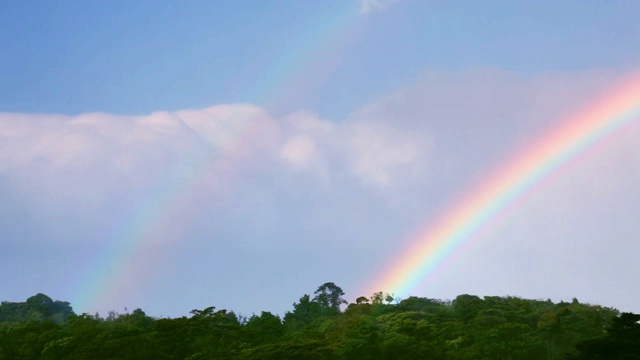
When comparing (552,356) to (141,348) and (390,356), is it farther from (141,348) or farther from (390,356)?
(141,348)

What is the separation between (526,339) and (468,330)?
23.0ft

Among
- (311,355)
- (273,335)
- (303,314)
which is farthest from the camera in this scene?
(303,314)

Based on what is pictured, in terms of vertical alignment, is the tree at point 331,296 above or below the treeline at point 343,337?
above

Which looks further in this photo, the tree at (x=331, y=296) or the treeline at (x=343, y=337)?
the tree at (x=331, y=296)

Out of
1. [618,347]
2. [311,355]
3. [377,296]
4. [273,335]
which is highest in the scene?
[377,296]

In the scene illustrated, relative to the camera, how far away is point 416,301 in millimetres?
134500

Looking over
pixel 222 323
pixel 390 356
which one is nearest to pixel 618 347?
pixel 390 356

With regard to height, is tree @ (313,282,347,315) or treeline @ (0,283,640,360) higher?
tree @ (313,282,347,315)

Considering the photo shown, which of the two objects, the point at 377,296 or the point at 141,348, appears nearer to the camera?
the point at 141,348

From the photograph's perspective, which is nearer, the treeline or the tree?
the treeline

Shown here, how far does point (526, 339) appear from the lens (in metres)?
95.1

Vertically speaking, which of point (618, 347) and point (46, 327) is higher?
point (46, 327)

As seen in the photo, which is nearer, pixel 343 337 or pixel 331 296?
pixel 343 337

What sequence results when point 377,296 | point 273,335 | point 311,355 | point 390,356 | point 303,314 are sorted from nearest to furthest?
1. point 311,355
2. point 390,356
3. point 273,335
4. point 377,296
5. point 303,314
